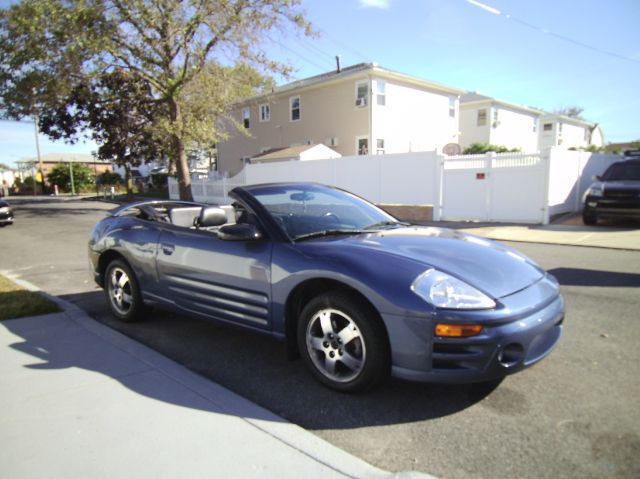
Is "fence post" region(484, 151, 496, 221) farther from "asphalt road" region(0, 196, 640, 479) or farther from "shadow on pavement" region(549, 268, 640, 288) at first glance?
"asphalt road" region(0, 196, 640, 479)

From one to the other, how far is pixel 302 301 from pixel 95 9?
18177 mm

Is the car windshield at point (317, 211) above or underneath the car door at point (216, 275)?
above

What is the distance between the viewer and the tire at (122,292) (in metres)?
4.64

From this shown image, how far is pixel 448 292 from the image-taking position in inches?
104

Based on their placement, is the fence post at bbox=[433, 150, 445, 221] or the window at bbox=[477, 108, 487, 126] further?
the window at bbox=[477, 108, 487, 126]

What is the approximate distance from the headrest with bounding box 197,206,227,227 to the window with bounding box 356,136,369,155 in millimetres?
20267

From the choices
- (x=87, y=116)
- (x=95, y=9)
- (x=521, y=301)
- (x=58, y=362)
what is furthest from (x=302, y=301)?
(x=87, y=116)

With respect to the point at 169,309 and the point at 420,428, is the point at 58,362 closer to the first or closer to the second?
the point at 169,309

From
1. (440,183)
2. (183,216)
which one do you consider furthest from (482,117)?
(183,216)

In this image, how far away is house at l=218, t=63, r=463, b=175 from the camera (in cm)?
2389

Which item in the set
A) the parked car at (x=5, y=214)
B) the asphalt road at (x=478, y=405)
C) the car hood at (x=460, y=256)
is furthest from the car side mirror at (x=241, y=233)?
the parked car at (x=5, y=214)

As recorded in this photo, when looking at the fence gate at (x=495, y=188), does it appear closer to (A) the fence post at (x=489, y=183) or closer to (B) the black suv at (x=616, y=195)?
(A) the fence post at (x=489, y=183)

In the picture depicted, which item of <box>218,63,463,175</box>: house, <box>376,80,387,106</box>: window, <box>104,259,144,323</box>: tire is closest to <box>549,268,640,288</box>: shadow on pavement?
<box>104,259,144,323</box>: tire

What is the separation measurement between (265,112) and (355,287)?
94.9 feet
